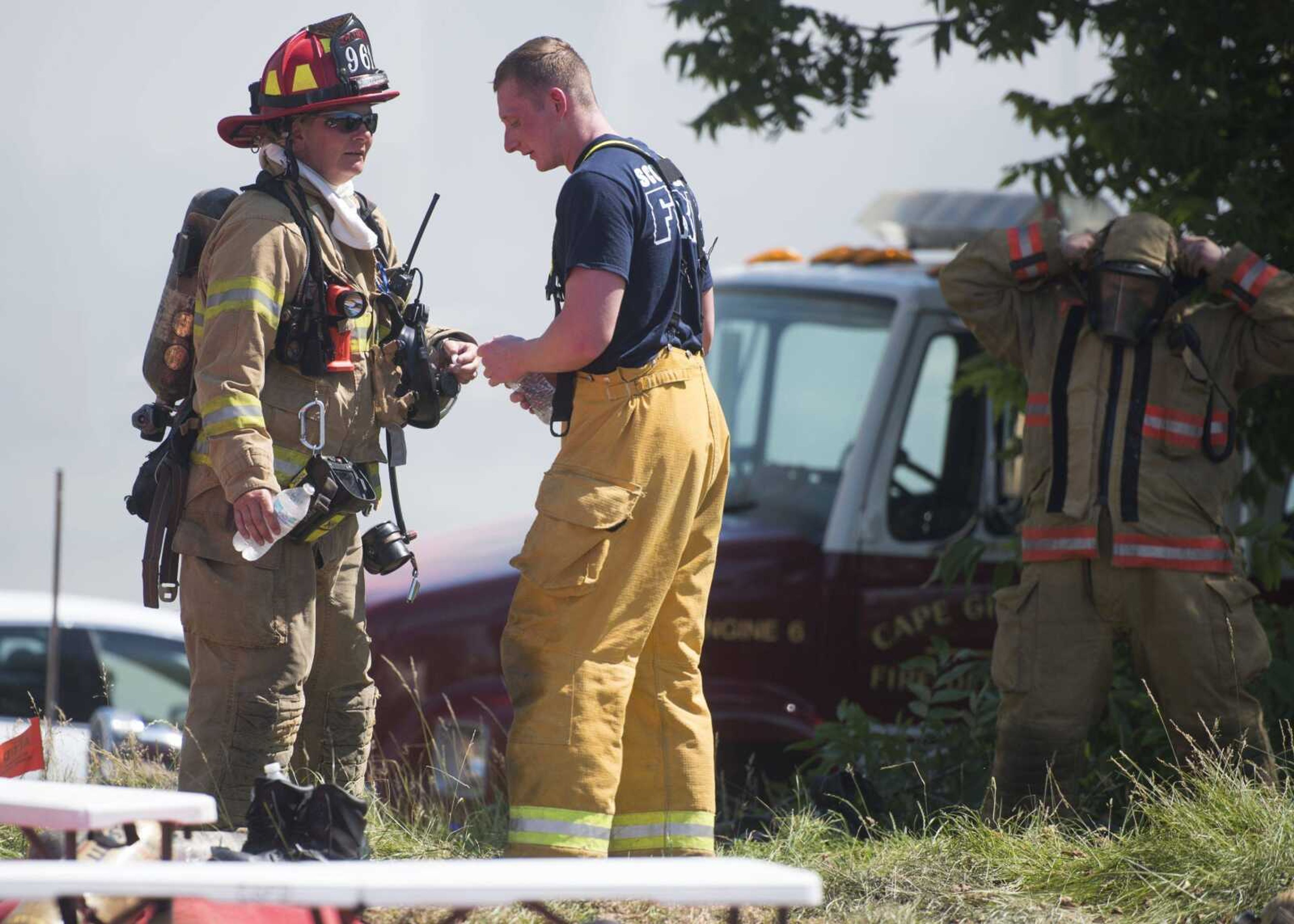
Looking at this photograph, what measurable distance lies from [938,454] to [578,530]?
3.41m

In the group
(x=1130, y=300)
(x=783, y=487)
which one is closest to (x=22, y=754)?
(x=1130, y=300)

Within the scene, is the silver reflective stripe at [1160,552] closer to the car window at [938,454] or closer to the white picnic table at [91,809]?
the car window at [938,454]

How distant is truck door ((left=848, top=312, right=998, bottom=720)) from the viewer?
21.6 ft

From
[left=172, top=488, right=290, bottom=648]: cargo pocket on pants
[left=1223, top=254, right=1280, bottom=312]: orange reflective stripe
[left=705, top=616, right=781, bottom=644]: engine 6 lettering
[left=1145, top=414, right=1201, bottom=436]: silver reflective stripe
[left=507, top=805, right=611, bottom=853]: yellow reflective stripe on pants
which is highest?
[left=1223, top=254, right=1280, bottom=312]: orange reflective stripe

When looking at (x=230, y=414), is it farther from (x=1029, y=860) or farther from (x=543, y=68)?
(x=1029, y=860)

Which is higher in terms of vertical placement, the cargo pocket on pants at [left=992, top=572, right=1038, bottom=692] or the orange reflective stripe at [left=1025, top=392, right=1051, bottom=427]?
the orange reflective stripe at [left=1025, top=392, right=1051, bottom=427]

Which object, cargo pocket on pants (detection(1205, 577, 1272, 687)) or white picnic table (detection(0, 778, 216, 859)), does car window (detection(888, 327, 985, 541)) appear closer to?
cargo pocket on pants (detection(1205, 577, 1272, 687))

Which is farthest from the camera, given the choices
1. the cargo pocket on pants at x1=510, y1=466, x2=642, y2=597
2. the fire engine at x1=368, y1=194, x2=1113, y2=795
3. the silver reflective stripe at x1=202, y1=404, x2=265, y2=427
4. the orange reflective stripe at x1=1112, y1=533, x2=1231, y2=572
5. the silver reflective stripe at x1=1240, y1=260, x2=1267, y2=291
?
the fire engine at x1=368, y1=194, x2=1113, y2=795

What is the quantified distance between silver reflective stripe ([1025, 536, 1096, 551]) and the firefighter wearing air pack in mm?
2081

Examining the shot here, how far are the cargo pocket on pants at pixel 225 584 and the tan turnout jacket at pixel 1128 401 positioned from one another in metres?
2.31

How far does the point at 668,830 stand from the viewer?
3.95 m

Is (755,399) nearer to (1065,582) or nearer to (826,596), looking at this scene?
(826,596)

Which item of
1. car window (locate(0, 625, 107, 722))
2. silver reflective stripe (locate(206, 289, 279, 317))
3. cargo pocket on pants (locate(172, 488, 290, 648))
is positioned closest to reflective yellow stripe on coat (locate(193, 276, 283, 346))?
silver reflective stripe (locate(206, 289, 279, 317))

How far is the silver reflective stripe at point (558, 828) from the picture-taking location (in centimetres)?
370
